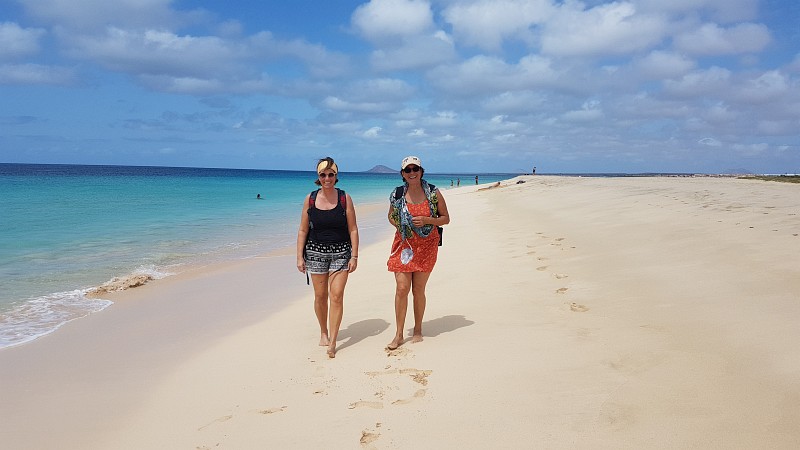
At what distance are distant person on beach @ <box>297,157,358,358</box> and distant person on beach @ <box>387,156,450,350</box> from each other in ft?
1.46

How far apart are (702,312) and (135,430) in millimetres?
5070

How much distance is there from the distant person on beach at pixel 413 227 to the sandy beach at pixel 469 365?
604 mm

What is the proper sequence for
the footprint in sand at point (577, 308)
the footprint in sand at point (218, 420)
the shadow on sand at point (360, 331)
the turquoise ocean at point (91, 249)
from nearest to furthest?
the footprint in sand at point (218, 420) < the shadow on sand at point (360, 331) < the footprint in sand at point (577, 308) < the turquoise ocean at point (91, 249)

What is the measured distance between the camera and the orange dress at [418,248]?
4.71 m

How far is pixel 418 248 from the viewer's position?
15.6 feet

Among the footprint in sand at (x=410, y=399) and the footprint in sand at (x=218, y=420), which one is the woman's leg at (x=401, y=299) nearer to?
the footprint in sand at (x=410, y=399)

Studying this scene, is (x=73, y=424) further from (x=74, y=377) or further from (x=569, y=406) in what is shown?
(x=569, y=406)

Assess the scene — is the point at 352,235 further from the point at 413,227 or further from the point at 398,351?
the point at 398,351

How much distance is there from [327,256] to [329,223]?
1.12ft

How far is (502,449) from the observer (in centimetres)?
289

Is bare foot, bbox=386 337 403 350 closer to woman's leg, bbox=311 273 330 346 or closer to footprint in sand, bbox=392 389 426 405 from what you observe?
woman's leg, bbox=311 273 330 346

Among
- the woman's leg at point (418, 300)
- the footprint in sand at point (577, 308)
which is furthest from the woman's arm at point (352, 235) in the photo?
the footprint in sand at point (577, 308)

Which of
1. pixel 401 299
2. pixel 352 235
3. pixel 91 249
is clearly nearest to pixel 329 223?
pixel 352 235

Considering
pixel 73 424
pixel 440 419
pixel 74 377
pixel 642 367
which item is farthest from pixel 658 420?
pixel 74 377
